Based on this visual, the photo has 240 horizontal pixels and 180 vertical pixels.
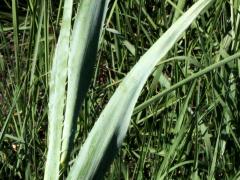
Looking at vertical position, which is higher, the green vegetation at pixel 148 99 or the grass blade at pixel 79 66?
the grass blade at pixel 79 66

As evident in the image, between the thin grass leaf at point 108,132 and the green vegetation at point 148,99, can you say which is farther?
the green vegetation at point 148,99

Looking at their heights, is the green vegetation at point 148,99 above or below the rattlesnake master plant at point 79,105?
below

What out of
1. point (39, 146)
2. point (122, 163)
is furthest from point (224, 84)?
point (39, 146)

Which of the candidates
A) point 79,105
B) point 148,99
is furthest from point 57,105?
point 148,99

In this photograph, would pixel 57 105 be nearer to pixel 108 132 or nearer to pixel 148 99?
pixel 108 132

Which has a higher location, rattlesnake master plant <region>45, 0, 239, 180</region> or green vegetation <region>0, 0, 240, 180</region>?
rattlesnake master plant <region>45, 0, 239, 180</region>

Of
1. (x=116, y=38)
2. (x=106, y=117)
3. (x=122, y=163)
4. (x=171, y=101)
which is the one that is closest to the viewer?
(x=106, y=117)

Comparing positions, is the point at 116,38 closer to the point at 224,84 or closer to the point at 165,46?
the point at 224,84

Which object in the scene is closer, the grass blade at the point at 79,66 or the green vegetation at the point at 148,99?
the grass blade at the point at 79,66
